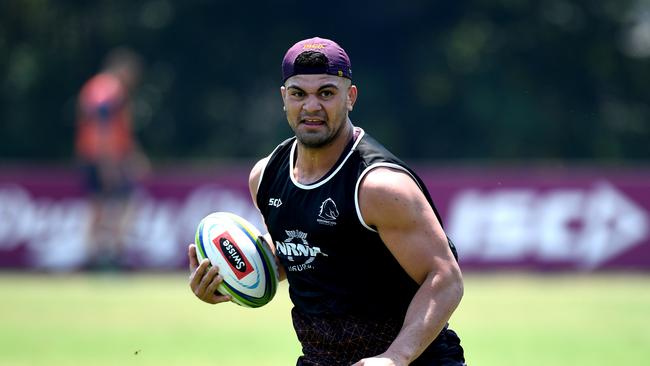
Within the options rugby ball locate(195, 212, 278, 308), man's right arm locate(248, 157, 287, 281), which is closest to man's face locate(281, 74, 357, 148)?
man's right arm locate(248, 157, 287, 281)

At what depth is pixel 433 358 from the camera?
5496 mm

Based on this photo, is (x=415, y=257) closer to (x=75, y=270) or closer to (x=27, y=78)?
(x=75, y=270)

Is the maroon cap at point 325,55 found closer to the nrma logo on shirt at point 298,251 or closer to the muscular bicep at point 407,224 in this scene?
the muscular bicep at point 407,224

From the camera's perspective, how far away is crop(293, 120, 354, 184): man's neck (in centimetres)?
553

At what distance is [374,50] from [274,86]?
248 cm

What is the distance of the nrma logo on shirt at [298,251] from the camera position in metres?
5.52

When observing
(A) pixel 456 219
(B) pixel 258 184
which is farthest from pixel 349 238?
(A) pixel 456 219

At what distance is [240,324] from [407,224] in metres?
6.93

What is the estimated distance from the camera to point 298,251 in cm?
557

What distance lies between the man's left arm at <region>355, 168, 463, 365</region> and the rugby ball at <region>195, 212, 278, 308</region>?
96 centimetres

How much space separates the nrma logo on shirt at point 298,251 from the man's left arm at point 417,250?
421mm

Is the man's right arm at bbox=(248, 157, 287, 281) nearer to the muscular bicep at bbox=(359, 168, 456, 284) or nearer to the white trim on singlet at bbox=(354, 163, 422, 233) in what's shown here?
the white trim on singlet at bbox=(354, 163, 422, 233)

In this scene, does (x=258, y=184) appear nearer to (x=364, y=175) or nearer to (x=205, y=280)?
(x=205, y=280)

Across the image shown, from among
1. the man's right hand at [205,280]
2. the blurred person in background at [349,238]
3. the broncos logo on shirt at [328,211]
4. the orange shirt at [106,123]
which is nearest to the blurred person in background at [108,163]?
the orange shirt at [106,123]
